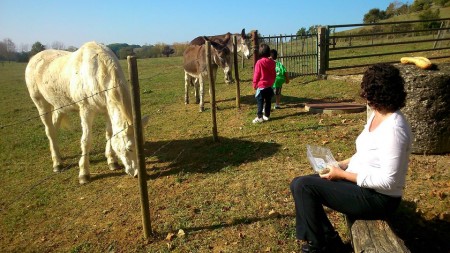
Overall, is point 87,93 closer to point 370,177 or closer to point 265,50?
point 265,50

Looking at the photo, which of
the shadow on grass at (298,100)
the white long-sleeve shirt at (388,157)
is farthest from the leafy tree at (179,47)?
the white long-sleeve shirt at (388,157)

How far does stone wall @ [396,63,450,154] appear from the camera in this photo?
441 cm

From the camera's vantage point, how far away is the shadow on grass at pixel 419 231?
3010 mm

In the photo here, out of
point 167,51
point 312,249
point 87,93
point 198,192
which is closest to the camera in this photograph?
point 312,249

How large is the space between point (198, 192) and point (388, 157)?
8.93ft

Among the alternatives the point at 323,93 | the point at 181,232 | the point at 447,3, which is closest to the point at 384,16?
the point at 447,3

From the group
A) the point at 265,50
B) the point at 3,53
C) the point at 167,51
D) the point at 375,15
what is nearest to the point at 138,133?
the point at 265,50

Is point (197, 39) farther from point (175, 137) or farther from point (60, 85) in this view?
point (60, 85)

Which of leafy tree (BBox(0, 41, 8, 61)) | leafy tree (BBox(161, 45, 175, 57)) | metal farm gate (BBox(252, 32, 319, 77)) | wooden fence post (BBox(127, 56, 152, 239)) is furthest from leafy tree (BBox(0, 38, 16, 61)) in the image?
wooden fence post (BBox(127, 56, 152, 239))

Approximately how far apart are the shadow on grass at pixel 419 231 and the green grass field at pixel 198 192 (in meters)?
0.01

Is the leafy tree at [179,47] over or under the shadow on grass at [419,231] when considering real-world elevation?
over

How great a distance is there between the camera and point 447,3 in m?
37.6

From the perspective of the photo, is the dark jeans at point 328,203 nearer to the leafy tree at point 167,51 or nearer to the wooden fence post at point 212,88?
the wooden fence post at point 212,88

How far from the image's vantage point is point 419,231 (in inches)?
126
